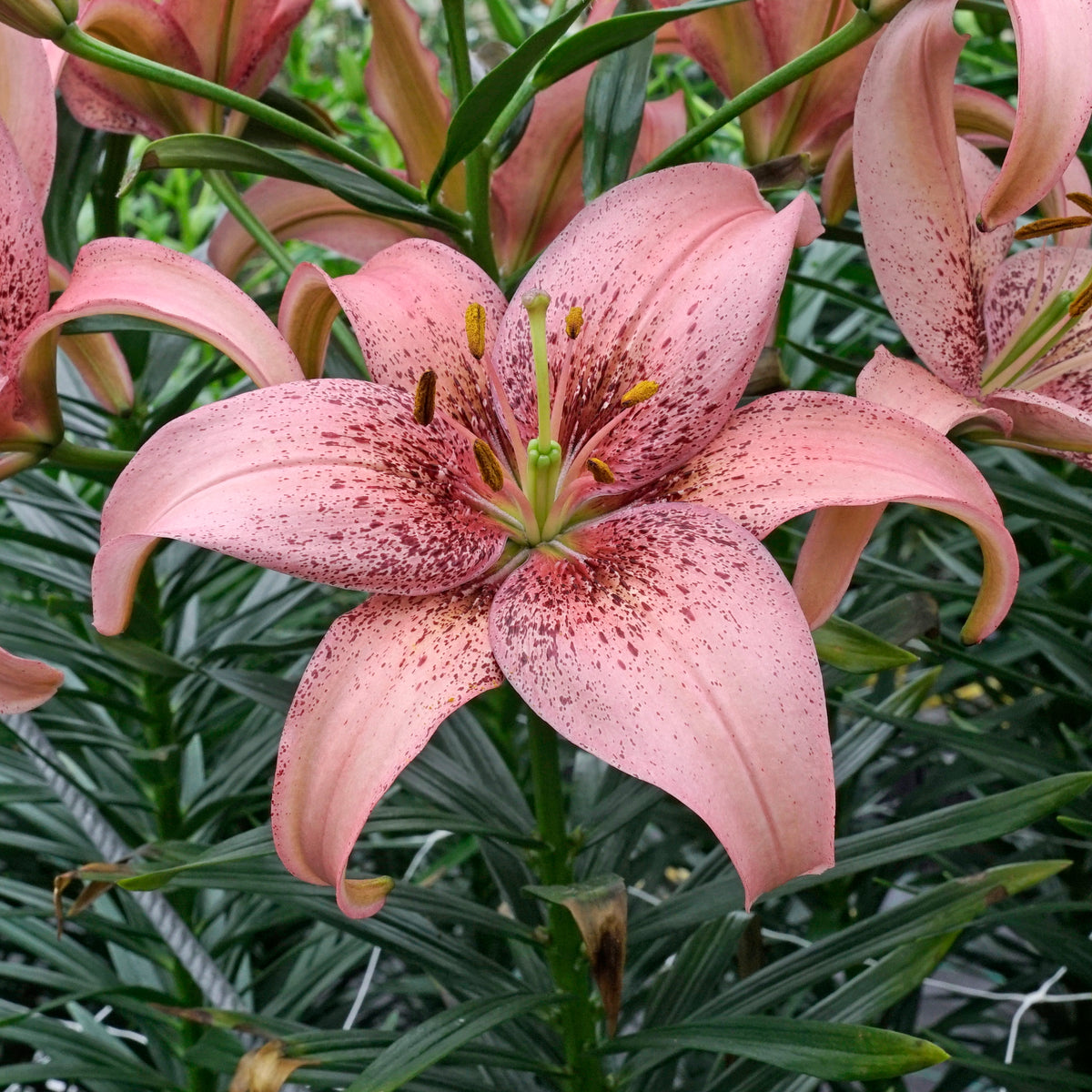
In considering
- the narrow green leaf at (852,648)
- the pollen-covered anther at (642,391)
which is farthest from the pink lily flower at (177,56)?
the narrow green leaf at (852,648)

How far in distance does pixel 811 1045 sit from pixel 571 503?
260 mm

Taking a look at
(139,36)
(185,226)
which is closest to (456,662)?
(139,36)

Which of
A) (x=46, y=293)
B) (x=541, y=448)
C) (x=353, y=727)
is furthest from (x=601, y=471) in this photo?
(x=46, y=293)

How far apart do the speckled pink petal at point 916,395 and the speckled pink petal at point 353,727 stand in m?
0.18

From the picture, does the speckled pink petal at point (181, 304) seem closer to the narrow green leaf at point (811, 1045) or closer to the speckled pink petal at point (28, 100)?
the speckled pink petal at point (28, 100)

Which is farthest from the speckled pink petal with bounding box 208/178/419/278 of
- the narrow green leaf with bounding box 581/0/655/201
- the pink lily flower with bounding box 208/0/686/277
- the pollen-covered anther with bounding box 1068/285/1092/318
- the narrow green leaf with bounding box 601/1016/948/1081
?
the narrow green leaf with bounding box 601/1016/948/1081

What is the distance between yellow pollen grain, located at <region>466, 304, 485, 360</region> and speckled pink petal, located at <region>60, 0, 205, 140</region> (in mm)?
215

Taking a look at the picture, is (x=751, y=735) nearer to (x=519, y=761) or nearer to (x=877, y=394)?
(x=877, y=394)

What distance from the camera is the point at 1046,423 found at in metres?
0.46

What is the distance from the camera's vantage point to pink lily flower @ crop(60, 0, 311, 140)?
1.67ft

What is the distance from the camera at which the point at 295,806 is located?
0.37 meters

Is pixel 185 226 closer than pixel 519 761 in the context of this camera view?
No

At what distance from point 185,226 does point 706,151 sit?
58cm

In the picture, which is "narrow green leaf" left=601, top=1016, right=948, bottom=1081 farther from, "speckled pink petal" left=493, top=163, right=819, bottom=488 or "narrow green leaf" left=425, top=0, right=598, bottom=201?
"narrow green leaf" left=425, top=0, right=598, bottom=201
